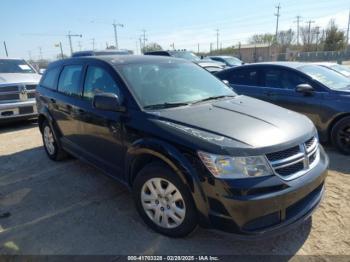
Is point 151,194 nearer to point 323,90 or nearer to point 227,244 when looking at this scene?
point 227,244

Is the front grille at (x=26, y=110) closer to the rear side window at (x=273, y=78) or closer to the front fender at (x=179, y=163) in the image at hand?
the rear side window at (x=273, y=78)

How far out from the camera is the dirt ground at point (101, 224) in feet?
9.45

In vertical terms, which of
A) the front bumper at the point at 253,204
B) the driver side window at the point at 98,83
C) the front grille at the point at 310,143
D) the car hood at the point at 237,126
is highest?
the driver side window at the point at 98,83

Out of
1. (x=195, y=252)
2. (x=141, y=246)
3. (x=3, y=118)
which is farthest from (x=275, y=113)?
(x=3, y=118)

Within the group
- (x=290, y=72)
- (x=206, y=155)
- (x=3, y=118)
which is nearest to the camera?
(x=206, y=155)

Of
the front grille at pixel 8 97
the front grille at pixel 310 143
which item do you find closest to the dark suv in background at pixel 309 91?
the front grille at pixel 310 143

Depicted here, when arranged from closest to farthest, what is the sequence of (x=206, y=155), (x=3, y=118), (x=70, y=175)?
(x=206, y=155), (x=70, y=175), (x=3, y=118)

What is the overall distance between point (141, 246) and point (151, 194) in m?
0.49

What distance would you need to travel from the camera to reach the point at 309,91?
538 cm

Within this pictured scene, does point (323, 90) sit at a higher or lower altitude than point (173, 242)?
higher

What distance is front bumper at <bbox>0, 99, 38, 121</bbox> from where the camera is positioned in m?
7.81

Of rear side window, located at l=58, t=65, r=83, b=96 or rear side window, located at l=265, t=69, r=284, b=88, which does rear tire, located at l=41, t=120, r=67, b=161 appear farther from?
rear side window, located at l=265, t=69, r=284, b=88

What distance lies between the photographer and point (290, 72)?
5.88 meters

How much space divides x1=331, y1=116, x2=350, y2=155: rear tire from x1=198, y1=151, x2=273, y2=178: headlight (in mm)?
3312
